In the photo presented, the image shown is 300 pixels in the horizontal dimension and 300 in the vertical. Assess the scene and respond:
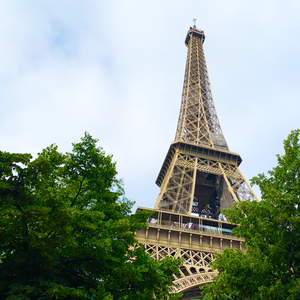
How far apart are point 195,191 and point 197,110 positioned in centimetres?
1228

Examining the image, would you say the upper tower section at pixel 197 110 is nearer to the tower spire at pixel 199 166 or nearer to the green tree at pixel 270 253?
the tower spire at pixel 199 166

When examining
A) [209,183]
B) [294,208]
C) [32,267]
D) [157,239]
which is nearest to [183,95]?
[209,183]

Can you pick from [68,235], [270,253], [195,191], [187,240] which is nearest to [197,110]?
[195,191]

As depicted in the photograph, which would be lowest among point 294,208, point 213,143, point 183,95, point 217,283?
point 217,283

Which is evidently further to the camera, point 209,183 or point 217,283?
point 209,183

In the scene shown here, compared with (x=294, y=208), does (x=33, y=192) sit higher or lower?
lower

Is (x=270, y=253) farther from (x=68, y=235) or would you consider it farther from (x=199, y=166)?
(x=199, y=166)

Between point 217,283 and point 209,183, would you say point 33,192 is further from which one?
point 209,183

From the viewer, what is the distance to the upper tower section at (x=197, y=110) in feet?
134

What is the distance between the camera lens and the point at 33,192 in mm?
9469

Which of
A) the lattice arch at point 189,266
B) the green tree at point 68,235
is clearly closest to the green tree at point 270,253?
the green tree at point 68,235

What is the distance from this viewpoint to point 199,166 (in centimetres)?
3591

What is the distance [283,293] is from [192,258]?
566 inches

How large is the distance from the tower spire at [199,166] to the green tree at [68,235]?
19.1 m
